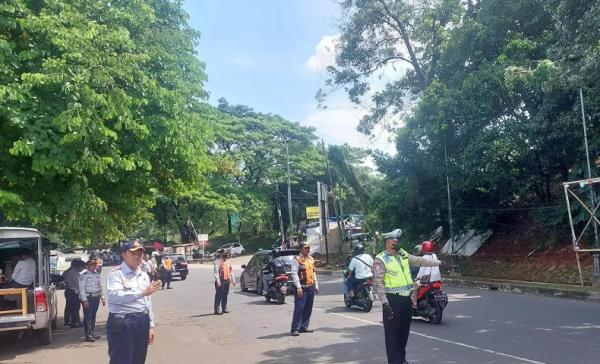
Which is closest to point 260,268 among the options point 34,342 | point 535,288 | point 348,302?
point 348,302

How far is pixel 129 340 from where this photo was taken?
5602 millimetres

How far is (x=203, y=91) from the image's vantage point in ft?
41.3

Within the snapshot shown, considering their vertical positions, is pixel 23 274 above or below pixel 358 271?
above

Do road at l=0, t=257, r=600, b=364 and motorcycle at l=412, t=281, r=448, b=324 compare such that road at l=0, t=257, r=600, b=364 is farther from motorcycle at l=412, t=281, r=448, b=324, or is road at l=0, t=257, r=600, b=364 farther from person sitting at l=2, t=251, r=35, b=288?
person sitting at l=2, t=251, r=35, b=288

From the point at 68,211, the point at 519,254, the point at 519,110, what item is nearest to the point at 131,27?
the point at 68,211

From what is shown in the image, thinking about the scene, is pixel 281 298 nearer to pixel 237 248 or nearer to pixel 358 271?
pixel 358 271

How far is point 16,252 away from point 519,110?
1634 centimetres

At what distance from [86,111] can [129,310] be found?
4.20 m

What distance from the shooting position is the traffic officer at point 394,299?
669cm

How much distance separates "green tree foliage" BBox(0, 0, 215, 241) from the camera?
342 inches

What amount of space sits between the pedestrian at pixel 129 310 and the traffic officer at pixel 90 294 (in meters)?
5.71

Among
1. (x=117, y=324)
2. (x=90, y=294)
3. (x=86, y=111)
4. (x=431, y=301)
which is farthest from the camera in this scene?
(x=90, y=294)

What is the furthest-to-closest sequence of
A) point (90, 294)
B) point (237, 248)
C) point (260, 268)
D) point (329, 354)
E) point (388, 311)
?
point (237, 248) < point (260, 268) < point (90, 294) < point (329, 354) < point (388, 311)

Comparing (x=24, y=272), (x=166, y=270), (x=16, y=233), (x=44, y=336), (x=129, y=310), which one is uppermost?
(x=16, y=233)
